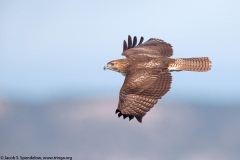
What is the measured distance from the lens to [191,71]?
1249 inches

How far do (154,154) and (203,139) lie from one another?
15.8 m

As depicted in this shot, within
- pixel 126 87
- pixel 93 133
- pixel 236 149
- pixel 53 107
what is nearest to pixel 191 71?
pixel 126 87

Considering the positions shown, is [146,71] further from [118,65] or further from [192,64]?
[192,64]

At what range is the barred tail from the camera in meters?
31.7

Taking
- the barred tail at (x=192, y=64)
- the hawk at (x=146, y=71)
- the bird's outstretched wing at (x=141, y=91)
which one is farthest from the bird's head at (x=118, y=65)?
the barred tail at (x=192, y=64)

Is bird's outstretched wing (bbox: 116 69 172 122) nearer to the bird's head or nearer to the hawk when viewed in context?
the hawk

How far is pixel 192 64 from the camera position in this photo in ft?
104

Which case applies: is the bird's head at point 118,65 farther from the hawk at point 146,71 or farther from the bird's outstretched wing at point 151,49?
the bird's outstretched wing at point 151,49

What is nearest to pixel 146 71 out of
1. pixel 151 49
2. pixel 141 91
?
pixel 141 91

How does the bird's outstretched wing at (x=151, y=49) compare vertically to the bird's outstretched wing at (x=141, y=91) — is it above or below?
above

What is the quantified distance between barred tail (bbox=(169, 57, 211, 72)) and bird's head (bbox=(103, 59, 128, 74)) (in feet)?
5.42

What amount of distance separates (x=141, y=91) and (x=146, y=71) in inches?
49.4

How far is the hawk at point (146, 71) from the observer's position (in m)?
29.2

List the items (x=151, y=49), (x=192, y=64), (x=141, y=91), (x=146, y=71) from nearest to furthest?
(x=141, y=91)
(x=146, y=71)
(x=192, y=64)
(x=151, y=49)
